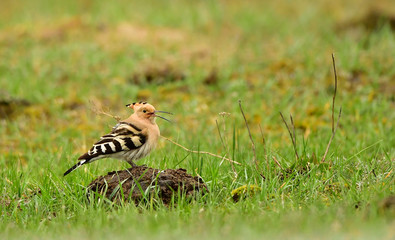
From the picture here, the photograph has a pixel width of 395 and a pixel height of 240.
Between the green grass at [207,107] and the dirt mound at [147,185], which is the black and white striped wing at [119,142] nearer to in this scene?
the dirt mound at [147,185]

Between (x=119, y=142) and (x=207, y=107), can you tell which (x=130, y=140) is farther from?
(x=207, y=107)

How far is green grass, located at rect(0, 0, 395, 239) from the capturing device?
4629 millimetres

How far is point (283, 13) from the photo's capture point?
15.5 meters

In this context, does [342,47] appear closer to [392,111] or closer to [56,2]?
[392,111]

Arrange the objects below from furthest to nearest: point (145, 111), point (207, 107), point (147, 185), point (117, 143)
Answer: point (207, 107)
point (145, 111)
point (117, 143)
point (147, 185)

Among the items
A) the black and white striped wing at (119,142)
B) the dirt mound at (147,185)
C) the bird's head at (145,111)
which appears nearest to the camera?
the dirt mound at (147,185)

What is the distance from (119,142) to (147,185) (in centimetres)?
51

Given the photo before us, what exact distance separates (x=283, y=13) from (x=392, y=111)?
6.85 m

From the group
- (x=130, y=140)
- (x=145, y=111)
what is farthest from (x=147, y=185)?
(x=145, y=111)

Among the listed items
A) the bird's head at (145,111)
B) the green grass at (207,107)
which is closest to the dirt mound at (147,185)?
the green grass at (207,107)

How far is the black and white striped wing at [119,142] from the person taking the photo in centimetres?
550

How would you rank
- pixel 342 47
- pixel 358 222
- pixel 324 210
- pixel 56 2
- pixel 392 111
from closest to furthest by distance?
pixel 358 222
pixel 324 210
pixel 392 111
pixel 342 47
pixel 56 2

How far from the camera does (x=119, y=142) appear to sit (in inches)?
217

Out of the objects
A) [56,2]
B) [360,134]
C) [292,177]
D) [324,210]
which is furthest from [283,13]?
[324,210]
